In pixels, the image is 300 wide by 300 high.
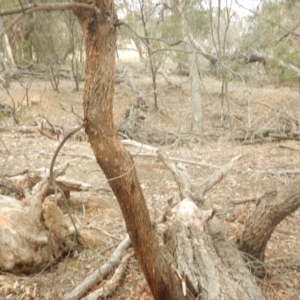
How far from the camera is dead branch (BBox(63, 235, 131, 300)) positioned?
365cm

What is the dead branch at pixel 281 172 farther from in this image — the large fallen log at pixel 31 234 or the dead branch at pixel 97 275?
the large fallen log at pixel 31 234

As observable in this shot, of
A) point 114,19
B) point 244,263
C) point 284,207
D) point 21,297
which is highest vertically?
point 114,19

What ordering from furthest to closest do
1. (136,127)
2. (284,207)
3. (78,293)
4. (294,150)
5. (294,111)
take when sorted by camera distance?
(294,111) → (136,127) → (294,150) → (78,293) → (284,207)

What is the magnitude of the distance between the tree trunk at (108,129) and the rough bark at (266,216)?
1.05 metres

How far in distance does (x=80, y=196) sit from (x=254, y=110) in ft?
30.3

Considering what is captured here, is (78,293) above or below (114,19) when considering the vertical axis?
below

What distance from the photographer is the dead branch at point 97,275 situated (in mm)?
3652

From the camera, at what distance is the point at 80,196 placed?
6.21 m

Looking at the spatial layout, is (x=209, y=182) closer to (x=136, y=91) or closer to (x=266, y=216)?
(x=266, y=216)

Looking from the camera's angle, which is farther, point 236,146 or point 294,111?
point 294,111

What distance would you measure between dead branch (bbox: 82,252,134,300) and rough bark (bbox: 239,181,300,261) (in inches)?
47.9

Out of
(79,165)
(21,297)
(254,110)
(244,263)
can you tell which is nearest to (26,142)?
(79,165)

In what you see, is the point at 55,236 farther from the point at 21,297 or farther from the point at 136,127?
the point at 136,127

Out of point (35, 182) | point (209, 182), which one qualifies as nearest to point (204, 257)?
point (209, 182)
